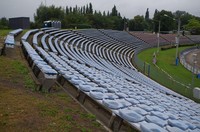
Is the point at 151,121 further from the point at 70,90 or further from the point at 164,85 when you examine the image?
the point at 164,85

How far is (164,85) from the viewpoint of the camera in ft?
87.0

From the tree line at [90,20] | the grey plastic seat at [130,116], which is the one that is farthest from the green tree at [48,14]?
the grey plastic seat at [130,116]

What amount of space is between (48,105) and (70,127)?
1685 millimetres

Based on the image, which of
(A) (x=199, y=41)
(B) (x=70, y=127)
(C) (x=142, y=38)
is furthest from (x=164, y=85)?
(A) (x=199, y=41)

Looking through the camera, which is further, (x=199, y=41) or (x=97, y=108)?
(x=199, y=41)

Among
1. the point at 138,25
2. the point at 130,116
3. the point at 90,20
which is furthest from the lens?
the point at 138,25

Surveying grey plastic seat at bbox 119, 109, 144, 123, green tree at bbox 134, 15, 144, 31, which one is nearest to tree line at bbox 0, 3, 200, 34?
green tree at bbox 134, 15, 144, 31

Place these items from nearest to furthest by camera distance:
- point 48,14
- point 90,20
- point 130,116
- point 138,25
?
point 130,116 → point 48,14 → point 90,20 → point 138,25

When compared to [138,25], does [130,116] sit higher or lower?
lower

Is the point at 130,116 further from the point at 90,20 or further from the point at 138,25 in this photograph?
the point at 138,25

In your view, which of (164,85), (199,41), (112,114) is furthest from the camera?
(199,41)

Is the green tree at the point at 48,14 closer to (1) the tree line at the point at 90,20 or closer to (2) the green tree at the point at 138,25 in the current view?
(1) the tree line at the point at 90,20

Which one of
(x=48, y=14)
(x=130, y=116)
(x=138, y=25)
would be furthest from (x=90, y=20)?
(x=130, y=116)

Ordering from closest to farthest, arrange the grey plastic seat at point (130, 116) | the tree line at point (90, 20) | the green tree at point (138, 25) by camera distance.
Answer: the grey plastic seat at point (130, 116)
the tree line at point (90, 20)
the green tree at point (138, 25)
